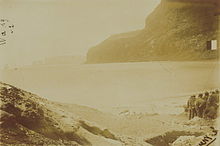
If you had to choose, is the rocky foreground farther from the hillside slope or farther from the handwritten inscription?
the handwritten inscription

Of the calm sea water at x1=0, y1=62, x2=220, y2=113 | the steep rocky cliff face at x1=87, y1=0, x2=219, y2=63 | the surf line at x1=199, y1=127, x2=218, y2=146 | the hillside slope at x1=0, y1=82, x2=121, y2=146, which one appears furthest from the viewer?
the surf line at x1=199, y1=127, x2=218, y2=146

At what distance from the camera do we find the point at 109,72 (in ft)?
5.36

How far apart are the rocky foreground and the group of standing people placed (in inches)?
1.3

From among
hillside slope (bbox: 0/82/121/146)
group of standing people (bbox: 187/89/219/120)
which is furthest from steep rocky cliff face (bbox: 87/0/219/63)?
hillside slope (bbox: 0/82/121/146)

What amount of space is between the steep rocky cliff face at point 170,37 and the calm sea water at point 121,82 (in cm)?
4

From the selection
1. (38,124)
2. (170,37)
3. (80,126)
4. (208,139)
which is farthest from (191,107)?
(38,124)

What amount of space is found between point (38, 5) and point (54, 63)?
0.88 ft

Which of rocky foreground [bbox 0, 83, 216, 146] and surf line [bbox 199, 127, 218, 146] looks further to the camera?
surf line [bbox 199, 127, 218, 146]

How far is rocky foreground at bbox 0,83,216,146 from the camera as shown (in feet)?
4.71

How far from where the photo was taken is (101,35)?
1.61 meters

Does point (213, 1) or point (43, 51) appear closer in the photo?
point (43, 51)

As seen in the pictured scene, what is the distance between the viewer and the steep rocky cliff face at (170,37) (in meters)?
1.64

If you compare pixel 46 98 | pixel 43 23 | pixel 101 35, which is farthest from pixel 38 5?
pixel 46 98

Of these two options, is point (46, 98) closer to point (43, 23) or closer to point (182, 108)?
point (43, 23)
